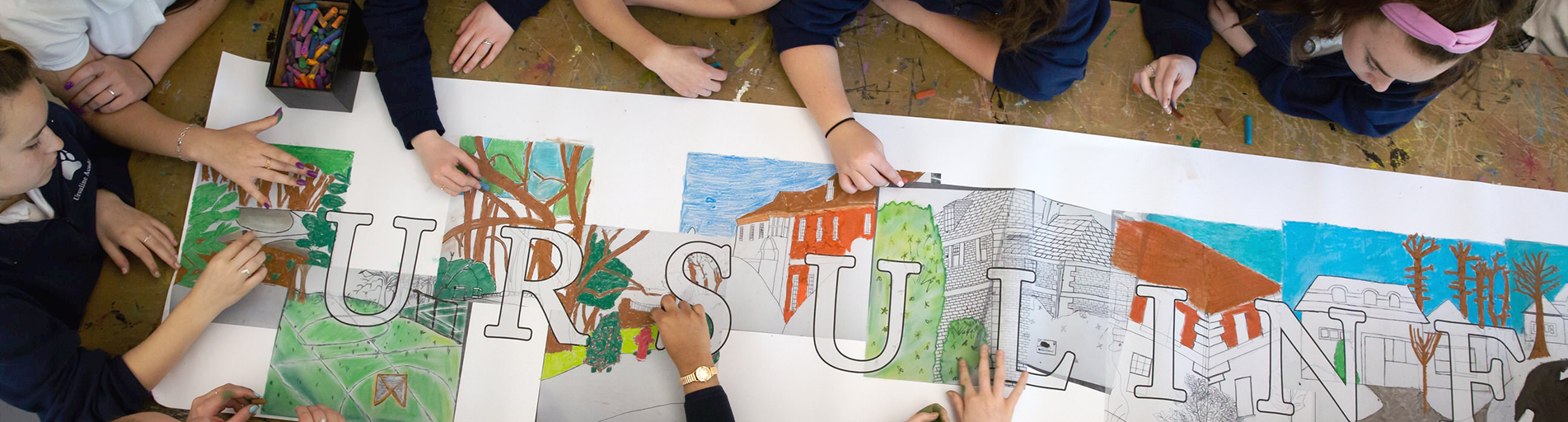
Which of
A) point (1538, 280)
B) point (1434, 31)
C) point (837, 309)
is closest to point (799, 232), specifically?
point (837, 309)

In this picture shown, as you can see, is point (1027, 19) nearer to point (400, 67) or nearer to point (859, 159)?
point (859, 159)

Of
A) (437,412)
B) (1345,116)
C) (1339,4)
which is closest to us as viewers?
(1339,4)

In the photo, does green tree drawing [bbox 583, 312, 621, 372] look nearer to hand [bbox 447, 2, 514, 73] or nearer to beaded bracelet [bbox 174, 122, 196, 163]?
hand [bbox 447, 2, 514, 73]

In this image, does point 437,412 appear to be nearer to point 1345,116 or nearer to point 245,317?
point 245,317

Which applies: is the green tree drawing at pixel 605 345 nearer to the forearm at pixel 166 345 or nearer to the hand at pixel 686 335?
the hand at pixel 686 335

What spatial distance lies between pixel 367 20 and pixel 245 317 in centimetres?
65

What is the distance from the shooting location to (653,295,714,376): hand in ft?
5.18

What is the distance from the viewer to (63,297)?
1544 millimetres

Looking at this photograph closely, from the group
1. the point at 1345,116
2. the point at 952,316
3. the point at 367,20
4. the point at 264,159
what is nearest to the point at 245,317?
the point at 264,159

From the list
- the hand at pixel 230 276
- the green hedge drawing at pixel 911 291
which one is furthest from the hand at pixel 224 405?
the green hedge drawing at pixel 911 291

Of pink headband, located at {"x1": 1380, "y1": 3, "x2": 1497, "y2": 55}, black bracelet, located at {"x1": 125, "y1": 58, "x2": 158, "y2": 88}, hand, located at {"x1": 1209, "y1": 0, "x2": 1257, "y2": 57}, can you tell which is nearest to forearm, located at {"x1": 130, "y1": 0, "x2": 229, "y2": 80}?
black bracelet, located at {"x1": 125, "y1": 58, "x2": 158, "y2": 88}

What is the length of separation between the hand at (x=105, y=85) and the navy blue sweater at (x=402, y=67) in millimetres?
496

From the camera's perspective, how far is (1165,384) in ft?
5.40

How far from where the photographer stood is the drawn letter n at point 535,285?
162 cm
